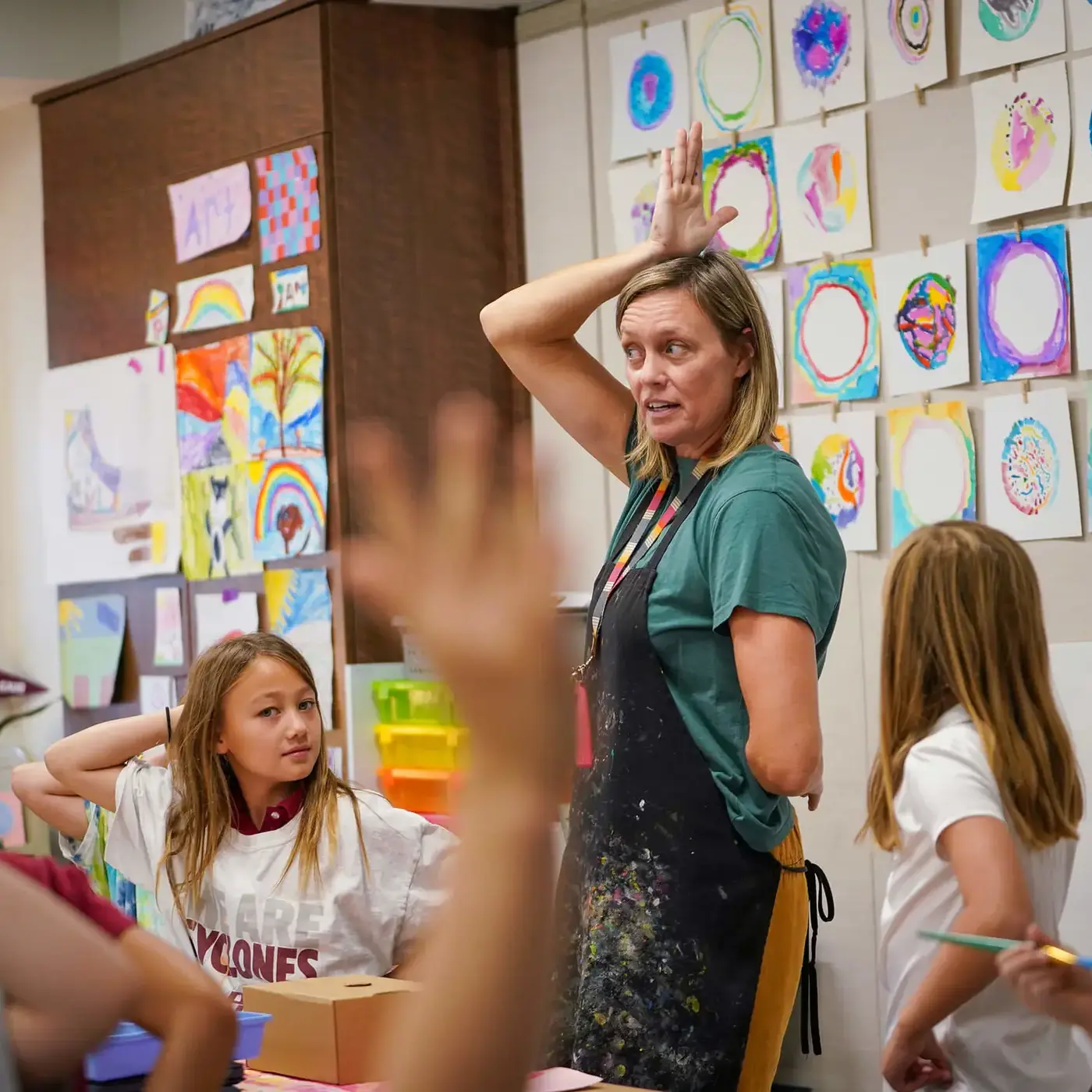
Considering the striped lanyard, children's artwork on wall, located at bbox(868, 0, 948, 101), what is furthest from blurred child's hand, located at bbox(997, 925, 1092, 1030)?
children's artwork on wall, located at bbox(868, 0, 948, 101)

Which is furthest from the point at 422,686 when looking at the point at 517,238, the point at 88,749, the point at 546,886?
the point at 546,886

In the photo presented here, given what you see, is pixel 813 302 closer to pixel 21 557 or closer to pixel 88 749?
pixel 88 749

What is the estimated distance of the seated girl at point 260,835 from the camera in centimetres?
239

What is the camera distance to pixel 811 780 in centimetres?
168

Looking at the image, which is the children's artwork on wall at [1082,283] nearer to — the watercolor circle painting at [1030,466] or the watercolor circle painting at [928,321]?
the watercolor circle painting at [1030,466]

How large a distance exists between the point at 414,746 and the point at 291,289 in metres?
1.16

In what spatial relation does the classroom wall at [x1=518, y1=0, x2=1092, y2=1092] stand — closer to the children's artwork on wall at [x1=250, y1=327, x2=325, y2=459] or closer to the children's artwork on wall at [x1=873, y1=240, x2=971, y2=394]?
the children's artwork on wall at [x1=873, y1=240, x2=971, y2=394]

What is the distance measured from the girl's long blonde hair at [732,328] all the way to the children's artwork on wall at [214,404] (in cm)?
213

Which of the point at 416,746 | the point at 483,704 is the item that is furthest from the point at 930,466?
the point at 483,704

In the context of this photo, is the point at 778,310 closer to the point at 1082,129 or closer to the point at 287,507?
the point at 1082,129

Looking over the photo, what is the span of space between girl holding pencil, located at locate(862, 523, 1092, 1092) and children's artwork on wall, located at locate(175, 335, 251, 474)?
2254 millimetres

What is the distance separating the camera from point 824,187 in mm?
3332

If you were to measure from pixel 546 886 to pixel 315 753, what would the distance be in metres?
1.97

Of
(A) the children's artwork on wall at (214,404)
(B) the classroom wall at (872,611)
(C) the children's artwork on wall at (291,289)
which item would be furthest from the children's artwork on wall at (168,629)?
(B) the classroom wall at (872,611)
